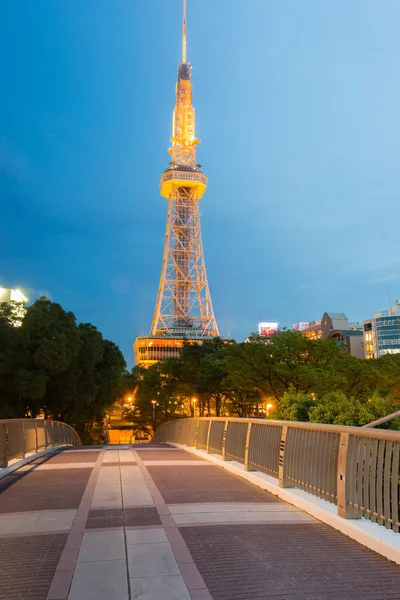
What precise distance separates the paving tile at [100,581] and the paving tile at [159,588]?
9 cm

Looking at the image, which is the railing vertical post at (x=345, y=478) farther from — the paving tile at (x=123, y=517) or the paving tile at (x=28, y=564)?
the paving tile at (x=28, y=564)

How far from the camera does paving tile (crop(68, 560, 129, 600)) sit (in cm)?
417

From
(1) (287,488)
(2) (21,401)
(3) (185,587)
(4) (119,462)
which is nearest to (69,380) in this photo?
(2) (21,401)

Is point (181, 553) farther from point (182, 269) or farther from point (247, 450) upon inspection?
point (182, 269)

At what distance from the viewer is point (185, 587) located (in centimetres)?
432

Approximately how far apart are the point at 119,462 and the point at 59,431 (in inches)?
413

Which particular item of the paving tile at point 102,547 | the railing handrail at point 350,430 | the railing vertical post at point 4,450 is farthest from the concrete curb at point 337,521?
the railing vertical post at point 4,450

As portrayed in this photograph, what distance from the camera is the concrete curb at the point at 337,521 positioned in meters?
5.12

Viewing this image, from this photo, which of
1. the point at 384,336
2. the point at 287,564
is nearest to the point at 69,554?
the point at 287,564

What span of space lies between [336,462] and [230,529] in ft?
4.98

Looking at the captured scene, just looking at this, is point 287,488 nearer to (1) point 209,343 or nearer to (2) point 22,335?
(2) point 22,335

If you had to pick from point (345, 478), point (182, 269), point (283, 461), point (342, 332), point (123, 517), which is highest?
point (182, 269)

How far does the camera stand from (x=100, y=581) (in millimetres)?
4441

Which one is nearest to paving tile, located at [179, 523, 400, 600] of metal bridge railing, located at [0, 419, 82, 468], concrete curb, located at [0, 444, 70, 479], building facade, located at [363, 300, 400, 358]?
concrete curb, located at [0, 444, 70, 479]
